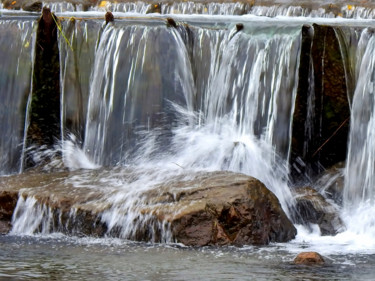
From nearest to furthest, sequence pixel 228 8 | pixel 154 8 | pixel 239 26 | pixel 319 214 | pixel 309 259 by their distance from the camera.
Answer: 1. pixel 309 259
2. pixel 319 214
3. pixel 239 26
4. pixel 228 8
5. pixel 154 8

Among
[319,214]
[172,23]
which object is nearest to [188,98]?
[172,23]

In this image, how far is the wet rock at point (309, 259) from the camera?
7.30m

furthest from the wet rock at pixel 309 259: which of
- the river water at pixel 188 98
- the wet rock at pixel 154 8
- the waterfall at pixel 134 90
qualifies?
the wet rock at pixel 154 8

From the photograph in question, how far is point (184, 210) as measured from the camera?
27.5 feet

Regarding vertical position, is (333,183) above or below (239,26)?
below

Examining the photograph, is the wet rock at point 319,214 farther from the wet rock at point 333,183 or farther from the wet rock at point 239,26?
the wet rock at point 239,26

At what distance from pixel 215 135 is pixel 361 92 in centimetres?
170

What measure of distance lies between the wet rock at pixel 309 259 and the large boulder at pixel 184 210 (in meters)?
1.02

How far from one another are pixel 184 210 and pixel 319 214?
1.72 m

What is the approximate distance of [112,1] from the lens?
15.1 metres

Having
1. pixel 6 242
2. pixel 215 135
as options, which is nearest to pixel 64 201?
pixel 6 242

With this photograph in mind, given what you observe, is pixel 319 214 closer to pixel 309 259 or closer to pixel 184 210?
pixel 184 210

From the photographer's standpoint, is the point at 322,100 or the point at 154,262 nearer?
the point at 154,262

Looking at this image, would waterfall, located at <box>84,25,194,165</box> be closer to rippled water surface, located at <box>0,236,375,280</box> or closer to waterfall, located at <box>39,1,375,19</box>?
rippled water surface, located at <box>0,236,375,280</box>
